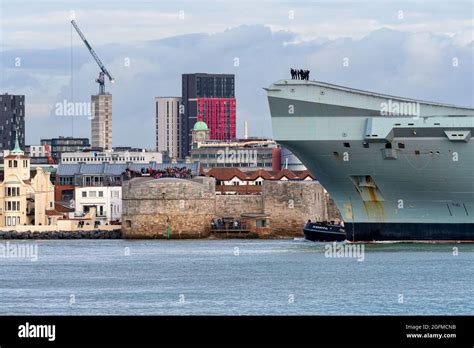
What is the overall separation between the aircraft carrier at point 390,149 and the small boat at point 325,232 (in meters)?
8.21

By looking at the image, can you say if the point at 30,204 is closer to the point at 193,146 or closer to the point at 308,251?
the point at 308,251

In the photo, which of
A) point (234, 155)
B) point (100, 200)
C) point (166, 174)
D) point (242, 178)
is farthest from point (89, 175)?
point (234, 155)

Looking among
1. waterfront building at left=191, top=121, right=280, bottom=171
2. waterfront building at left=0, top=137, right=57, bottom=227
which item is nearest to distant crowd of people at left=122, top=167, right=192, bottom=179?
waterfront building at left=0, top=137, right=57, bottom=227

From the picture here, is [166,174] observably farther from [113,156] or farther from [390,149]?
[113,156]

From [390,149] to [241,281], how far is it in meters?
21.7

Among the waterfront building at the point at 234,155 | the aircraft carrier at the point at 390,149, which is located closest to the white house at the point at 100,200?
the aircraft carrier at the point at 390,149

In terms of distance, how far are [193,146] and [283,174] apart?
8299 centimetres

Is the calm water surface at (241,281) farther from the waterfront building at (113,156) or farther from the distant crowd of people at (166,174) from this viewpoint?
the waterfront building at (113,156)

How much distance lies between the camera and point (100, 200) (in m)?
101

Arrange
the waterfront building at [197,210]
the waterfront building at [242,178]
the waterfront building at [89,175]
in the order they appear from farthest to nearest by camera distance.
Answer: the waterfront building at [89,175] < the waterfront building at [242,178] < the waterfront building at [197,210]

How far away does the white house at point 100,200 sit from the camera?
100688mm
